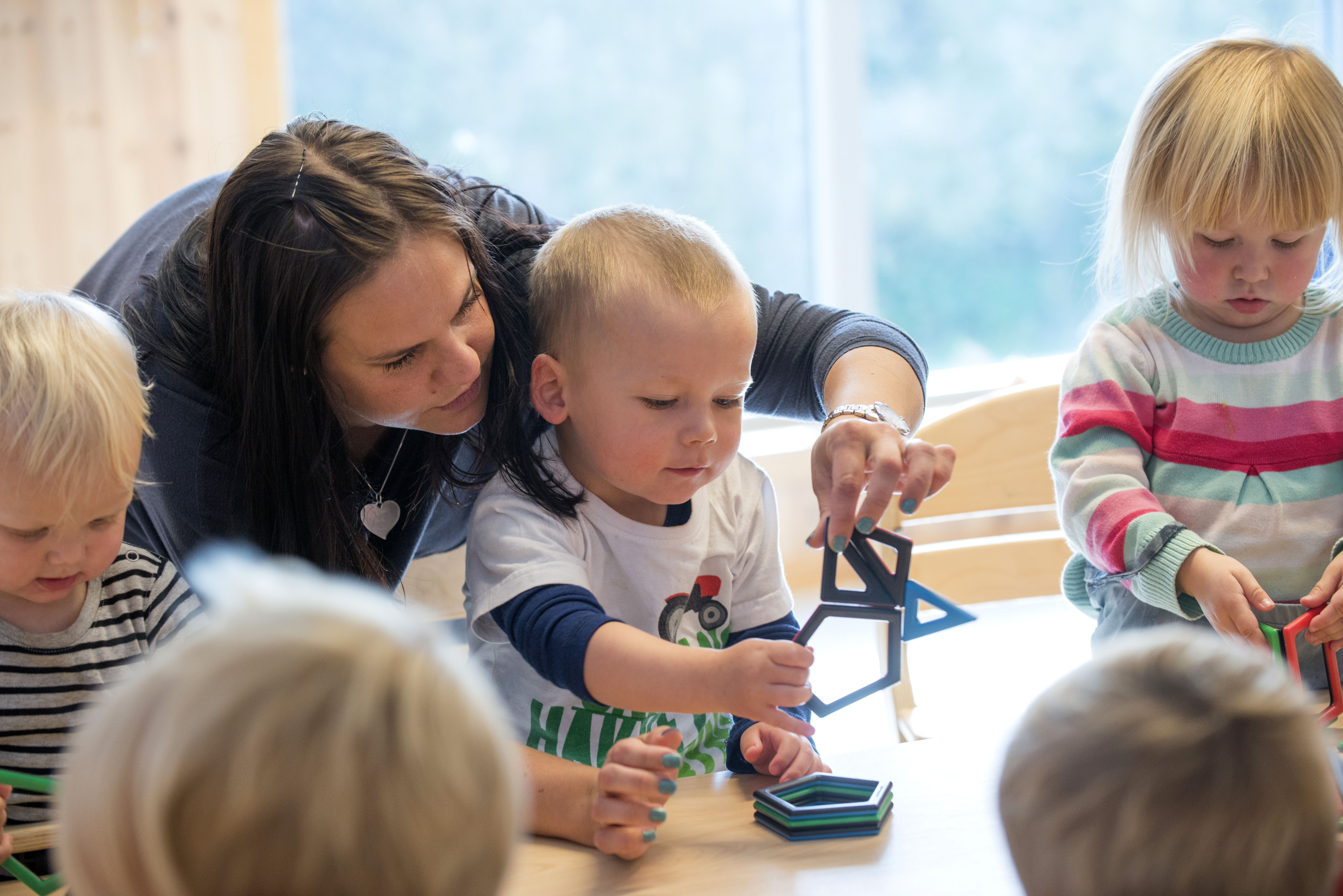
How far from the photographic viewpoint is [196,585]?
1034mm

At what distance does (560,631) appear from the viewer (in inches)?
36.2

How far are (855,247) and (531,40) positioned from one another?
1.22 m

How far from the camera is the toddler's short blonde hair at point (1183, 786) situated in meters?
0.43

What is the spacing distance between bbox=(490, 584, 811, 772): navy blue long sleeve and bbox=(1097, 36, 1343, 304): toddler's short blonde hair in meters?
0.62

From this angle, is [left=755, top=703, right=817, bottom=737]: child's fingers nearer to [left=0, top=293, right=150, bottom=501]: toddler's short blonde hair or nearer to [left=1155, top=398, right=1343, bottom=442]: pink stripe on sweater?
[left=0, top=293, right=150, bottom=501]: toddler's short blonde hair

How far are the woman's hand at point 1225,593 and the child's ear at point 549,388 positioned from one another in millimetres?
616

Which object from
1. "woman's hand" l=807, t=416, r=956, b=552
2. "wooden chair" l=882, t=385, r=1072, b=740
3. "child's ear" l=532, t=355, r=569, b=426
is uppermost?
"child's ear" l=532, t=355, r=569, b=426

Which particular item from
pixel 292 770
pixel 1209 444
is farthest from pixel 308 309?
pixel 1209 444

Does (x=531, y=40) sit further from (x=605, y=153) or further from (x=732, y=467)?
(x=732, y=467)

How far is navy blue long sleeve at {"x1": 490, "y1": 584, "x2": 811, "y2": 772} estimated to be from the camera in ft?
2.97

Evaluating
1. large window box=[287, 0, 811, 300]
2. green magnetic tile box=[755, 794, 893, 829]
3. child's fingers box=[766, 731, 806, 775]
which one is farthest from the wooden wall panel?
green magnetic tile box=[755, 794, 893, 829]

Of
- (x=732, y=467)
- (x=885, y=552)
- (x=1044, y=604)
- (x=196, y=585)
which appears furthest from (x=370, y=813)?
(x=1044, y=604)

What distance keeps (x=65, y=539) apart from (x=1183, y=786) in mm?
792

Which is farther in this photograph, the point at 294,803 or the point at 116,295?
the point at 116,295
